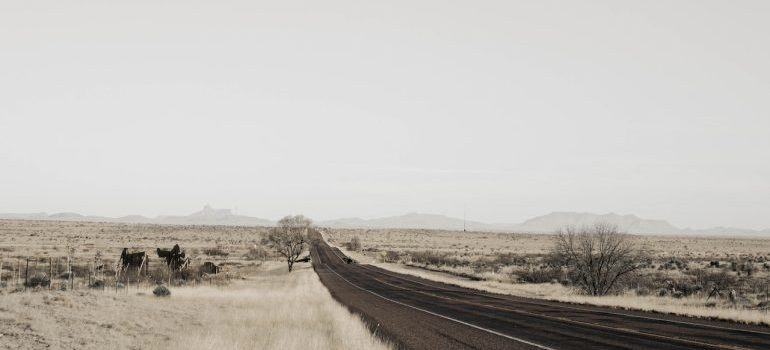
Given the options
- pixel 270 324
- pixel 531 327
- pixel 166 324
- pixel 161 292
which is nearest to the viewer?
pixel 531 327

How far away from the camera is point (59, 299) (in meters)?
18.2

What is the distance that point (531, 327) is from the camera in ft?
62.2

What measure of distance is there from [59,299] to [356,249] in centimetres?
9354

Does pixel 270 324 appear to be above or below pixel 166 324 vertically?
below

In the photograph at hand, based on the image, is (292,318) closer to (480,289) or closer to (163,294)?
(163,294)

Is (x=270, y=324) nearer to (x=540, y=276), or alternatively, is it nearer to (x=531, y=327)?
(x=531, y=327)

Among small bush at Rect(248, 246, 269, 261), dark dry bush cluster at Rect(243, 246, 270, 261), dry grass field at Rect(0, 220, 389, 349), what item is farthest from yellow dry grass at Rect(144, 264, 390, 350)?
small bush at Rect(248, 246, 269, 261)

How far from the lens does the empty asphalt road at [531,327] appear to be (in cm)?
1530

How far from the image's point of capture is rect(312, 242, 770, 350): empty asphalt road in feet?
50.2

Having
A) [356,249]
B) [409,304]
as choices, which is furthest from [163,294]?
[356,249]

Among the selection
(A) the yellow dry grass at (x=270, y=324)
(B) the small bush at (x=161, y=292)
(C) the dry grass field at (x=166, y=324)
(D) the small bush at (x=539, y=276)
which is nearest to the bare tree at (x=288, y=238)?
(D) the small bush at (x=539, y=276)

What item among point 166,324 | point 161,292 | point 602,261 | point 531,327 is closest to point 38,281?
point 161,292

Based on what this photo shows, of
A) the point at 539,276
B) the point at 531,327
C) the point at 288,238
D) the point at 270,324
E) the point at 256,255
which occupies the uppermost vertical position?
the point at 288,238

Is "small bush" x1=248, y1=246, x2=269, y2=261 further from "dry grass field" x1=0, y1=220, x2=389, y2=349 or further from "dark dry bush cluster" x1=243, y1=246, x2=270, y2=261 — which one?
"dry grass field" x1=0, y1=220, x2=389, y2=349
